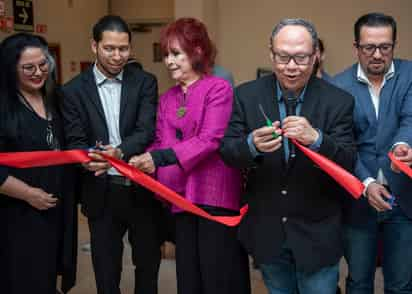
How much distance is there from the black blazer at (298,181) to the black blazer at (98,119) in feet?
2.06

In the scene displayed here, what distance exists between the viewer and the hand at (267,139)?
6.14 ft

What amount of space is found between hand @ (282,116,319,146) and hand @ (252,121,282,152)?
0.10 feet

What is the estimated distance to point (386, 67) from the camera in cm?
228

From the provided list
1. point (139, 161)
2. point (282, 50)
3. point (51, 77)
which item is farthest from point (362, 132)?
point (51, 77)

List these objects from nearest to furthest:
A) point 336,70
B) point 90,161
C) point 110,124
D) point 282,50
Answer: point 282,50, point 90,161, point 110,124, point 336,70

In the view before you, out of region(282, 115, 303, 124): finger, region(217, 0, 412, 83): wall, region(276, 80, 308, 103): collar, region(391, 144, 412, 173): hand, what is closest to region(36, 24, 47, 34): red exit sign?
region(217, 0, 412, 83): wall

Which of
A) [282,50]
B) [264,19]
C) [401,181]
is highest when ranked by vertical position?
[264,19]

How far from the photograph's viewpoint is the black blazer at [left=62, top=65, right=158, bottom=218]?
8.37ft

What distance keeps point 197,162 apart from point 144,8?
19.0 feet

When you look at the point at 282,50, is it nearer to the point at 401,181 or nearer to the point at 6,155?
the point at 401,181

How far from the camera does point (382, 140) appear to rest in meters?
2.27

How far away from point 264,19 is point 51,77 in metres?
4.83

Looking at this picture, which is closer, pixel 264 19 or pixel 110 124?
pixel 110 124

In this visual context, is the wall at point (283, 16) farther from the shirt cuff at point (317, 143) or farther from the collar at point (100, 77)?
the shirt cuff at point (317, 143)
